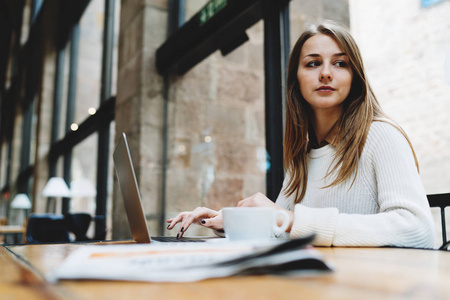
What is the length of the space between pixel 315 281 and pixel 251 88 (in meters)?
2.47

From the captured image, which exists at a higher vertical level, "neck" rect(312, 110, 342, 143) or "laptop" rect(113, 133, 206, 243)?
"neck" rect(312, 110, 342, 143)

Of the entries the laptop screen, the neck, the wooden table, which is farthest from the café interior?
the neck

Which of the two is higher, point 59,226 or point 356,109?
point 356,109

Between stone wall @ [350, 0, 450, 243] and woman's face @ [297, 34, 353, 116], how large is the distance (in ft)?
1.31

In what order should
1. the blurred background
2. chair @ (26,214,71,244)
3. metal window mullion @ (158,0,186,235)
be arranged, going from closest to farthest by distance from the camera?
the blurred background → metal window mullion @ (158,0,186,235) → chair @ (26,214,71,244)

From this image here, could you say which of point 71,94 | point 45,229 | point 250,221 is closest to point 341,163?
point 250,221

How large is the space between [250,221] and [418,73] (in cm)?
115

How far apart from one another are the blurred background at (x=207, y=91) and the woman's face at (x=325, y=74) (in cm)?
41

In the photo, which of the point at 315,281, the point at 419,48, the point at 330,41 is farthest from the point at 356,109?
the point at 315,281

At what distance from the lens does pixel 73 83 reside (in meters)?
6.62

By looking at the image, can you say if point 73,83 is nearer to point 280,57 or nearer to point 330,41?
point 280,57

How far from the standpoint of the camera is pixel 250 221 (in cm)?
73

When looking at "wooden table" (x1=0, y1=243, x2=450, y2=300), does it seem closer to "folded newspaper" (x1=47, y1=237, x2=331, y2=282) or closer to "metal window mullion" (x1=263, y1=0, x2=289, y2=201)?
"folded newspaper" (x1=47, y1=237, x2=331, y2=282)

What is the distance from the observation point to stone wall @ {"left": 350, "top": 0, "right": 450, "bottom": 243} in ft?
4.75
